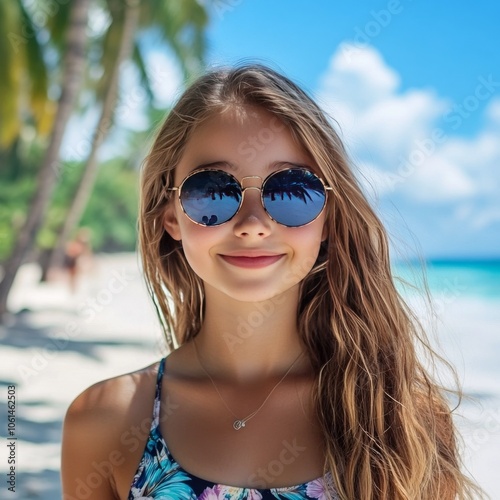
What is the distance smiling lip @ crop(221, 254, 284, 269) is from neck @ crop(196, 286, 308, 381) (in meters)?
0.19

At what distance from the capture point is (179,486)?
1.80 meters

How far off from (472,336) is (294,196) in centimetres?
1856

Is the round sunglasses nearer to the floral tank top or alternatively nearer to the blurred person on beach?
the floral tank top

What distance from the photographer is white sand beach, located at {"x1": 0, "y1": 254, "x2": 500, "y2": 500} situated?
6.76 metres

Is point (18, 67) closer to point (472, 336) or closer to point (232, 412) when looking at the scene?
point (472, 336)

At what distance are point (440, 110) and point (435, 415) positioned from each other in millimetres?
47928

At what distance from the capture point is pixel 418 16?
46.4 m

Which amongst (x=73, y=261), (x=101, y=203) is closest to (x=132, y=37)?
(x=73, y=261)

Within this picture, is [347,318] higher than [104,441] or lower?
higher

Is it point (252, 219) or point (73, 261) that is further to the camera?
point (73, 261)

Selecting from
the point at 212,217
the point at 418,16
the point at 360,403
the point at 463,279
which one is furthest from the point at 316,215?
the point at 418,16

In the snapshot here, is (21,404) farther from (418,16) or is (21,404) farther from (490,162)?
(418,16)

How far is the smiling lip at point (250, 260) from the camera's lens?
73.5 inches

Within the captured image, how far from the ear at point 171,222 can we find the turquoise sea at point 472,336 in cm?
71
